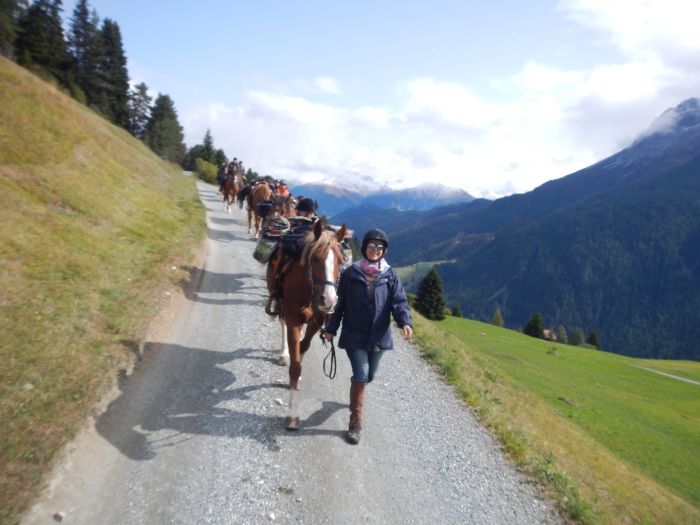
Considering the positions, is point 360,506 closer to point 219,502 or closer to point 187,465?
point 219,502

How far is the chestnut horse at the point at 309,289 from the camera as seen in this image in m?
6.41

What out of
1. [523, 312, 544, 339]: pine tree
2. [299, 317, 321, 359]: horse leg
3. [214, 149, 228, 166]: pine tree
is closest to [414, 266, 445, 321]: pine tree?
[523, 312, 544, 339]: pine tree

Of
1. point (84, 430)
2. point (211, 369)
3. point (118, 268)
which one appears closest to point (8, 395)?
point (84, 430)

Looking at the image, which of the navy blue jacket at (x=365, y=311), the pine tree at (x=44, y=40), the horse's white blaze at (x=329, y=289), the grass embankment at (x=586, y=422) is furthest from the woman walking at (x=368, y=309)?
the pine tree at (x=44, y=40)

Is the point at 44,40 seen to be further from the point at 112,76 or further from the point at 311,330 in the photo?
the point at 311,330

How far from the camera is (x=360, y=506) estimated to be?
5367 millimetres

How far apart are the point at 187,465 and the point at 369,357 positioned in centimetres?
308

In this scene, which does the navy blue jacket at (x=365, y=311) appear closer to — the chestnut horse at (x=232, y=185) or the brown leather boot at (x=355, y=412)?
the brown leather boot at (x=355, y=412)

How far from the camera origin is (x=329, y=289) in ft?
20.7

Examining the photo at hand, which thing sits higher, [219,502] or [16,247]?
[16,247]

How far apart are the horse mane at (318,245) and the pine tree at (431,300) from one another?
66.6 meters

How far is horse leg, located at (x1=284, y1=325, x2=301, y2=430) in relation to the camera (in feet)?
22.0

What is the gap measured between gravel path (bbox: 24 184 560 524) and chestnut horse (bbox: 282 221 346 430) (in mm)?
944

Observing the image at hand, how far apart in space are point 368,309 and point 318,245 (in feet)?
4.54
